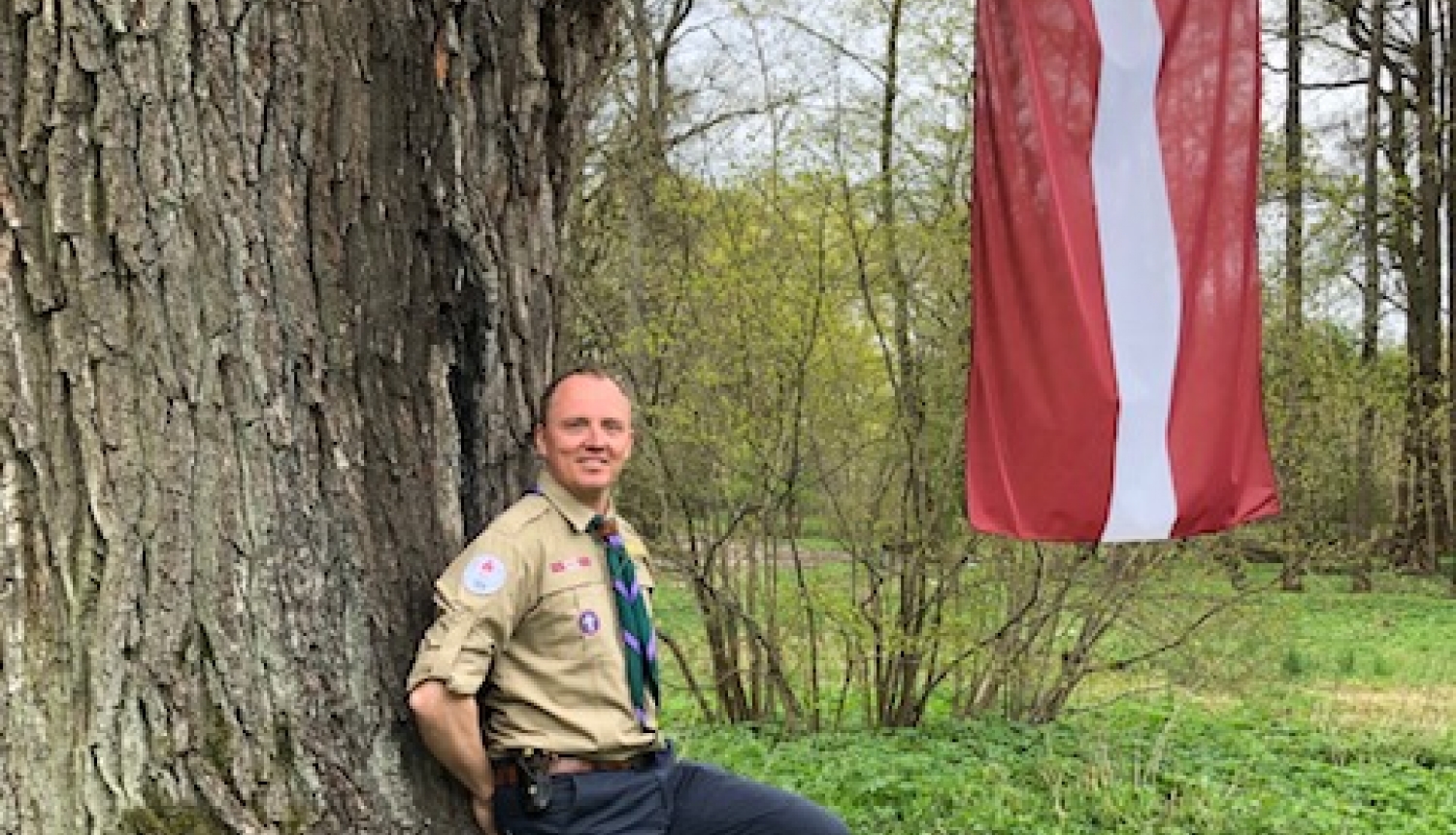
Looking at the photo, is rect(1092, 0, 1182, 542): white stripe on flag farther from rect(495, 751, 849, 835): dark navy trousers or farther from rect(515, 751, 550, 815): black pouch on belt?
rect(515, 751, 550, 815): black pouch on belt

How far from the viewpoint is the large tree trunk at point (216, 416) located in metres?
2.48

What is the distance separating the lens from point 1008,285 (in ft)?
11.8

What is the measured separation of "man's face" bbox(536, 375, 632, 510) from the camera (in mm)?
2900

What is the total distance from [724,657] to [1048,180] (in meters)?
5.05

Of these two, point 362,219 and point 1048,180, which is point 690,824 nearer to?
point 362,219

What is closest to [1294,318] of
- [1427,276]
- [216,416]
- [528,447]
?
[528,447]

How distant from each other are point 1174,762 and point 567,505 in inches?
211

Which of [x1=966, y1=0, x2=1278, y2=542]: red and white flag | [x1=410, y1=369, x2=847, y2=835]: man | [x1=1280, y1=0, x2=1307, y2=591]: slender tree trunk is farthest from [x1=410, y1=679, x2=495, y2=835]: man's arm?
[x1=1280, y1=0, x2=1307, y2=591]: slender tree trunk

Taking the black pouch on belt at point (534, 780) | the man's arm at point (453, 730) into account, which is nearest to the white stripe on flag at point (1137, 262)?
the black pouch on belt at point (534, 780)

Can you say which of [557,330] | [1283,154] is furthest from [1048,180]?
[1283,154]

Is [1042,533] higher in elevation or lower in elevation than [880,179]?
lower

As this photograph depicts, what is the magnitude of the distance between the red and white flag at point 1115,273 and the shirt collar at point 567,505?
1085mm

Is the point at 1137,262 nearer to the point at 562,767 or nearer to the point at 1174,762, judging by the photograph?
the point at 562,767

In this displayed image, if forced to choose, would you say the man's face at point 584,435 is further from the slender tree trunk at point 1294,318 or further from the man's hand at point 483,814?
the slender tree trunk at point 1294,318
